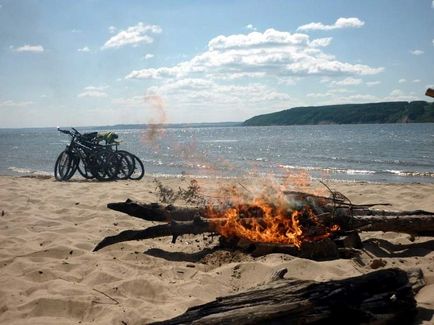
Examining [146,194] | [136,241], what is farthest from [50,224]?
[146,194]

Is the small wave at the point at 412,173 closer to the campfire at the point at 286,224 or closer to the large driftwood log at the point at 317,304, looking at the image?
the campfire at the point at 286,224

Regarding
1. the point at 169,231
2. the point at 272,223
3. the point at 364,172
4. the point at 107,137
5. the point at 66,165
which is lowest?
the point at 364,172

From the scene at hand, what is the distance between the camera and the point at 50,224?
7.66m

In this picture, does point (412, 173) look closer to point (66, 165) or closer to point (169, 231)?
point (66, 165)

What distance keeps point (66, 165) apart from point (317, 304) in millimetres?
14576

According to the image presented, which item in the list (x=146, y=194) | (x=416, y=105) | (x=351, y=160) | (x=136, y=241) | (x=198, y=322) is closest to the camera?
(x=198, y=322)

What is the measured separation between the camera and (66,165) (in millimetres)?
Result: 16188

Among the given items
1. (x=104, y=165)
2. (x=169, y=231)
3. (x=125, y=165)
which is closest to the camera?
(x=169, y=231)

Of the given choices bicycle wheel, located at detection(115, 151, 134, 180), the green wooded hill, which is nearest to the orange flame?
bicycle wheel, located at detection(115, 151, 134, 180)

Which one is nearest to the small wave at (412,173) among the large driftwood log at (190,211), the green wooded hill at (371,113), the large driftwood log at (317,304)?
the large driftwood log at (190,211)

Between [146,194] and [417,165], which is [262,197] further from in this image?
[417,165]

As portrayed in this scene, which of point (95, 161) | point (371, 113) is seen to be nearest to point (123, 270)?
point (95, 161)

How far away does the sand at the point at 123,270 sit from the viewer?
4.21 metres

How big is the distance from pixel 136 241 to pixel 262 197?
228cm
